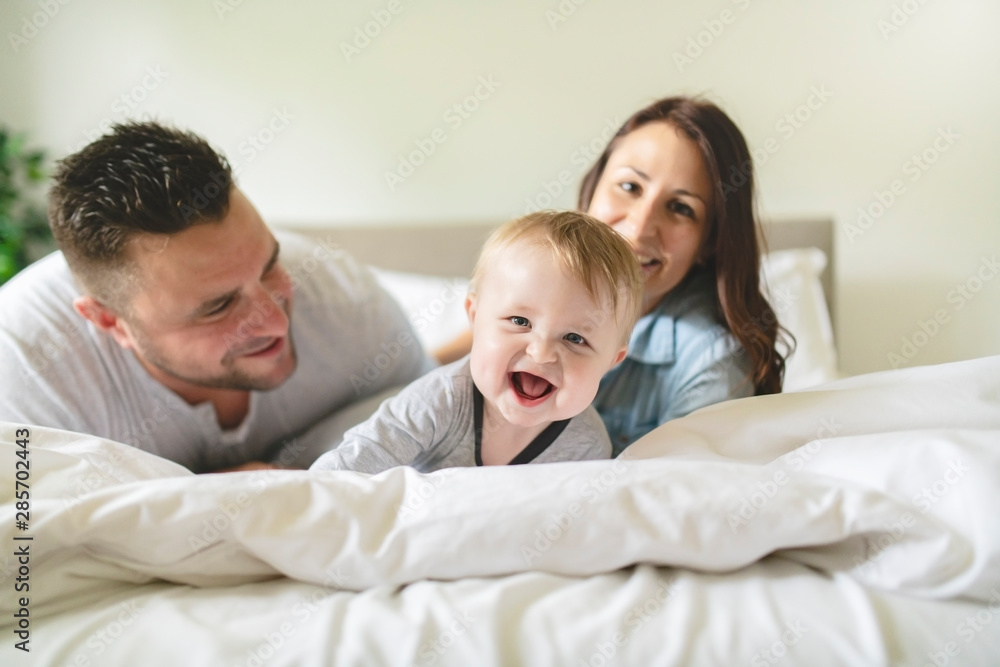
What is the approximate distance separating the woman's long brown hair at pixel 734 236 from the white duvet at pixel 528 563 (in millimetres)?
432

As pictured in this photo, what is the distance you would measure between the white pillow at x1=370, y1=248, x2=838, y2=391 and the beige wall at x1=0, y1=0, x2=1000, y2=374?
12.6 inches

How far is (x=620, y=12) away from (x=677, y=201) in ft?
4.15

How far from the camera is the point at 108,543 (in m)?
0.75

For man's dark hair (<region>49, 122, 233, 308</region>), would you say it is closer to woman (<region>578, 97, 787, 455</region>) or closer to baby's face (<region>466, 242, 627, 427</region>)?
baby's face (<region>466, 242, 627, 427</region>)

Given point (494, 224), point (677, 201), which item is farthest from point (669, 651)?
point (494, 224)

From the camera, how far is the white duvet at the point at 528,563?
677 mm

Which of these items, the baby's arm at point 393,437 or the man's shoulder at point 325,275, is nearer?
the baby's arm at point 393,437

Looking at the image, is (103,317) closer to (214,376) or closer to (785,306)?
(214,376)

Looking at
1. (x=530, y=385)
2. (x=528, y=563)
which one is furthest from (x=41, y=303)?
(x=528, y=563)

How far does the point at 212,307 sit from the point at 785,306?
1515 millimetres

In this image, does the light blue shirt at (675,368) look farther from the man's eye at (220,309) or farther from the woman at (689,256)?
the man's eye at (220,309)

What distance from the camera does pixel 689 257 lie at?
1.31 meters

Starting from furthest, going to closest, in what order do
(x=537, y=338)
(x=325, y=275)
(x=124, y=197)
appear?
(x=325, y=275) → (x=124, y=197) → (x=537, y=338)

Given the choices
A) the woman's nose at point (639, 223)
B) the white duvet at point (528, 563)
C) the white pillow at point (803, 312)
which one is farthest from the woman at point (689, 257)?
the white pillow at point (803, 312)
